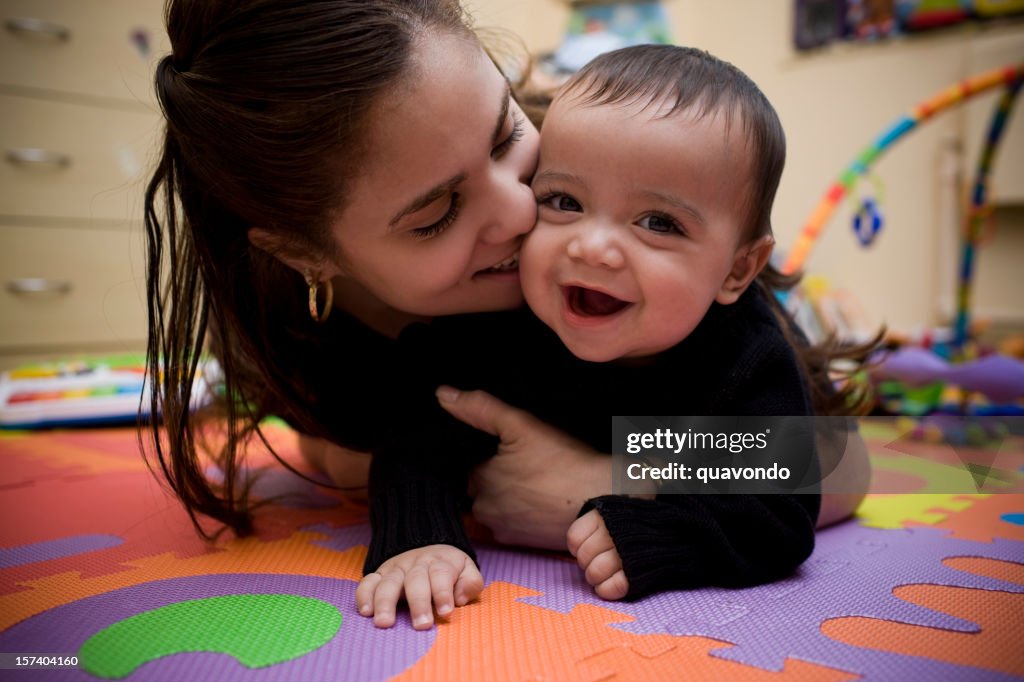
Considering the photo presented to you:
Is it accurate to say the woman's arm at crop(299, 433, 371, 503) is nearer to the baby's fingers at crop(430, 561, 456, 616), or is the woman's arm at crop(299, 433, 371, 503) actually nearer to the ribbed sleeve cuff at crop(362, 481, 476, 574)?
the ribbed sleeve cuff at crop(362, 481, 476, 574)

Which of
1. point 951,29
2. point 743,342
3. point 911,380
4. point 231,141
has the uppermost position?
point 951,29

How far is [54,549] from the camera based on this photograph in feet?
2.69

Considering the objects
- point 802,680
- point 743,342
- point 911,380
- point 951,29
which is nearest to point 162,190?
point 743,342

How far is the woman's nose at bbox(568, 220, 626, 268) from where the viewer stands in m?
0.69

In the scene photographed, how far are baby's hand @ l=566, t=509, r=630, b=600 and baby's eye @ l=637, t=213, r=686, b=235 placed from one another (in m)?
0.27

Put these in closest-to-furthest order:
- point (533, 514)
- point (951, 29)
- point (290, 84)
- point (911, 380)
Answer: point (290, 84)
point (533, 514)
point (911, 380)
point (951, 29)

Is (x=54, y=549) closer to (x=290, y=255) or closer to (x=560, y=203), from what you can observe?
(x=290, y=255)

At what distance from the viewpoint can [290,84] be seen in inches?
26.8

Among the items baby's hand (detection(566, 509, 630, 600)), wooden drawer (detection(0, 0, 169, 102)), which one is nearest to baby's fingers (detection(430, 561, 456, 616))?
baby's hand (detection(566, 509, 630, 600))

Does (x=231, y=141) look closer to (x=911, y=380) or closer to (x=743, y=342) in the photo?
Answer: (x=743, y=342)

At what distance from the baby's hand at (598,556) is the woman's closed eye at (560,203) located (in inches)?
11.5

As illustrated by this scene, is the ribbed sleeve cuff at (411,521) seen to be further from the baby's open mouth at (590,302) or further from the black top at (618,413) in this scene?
the baby's open mouth at (590,302)

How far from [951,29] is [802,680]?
103 inches

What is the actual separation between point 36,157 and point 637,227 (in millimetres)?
2139
